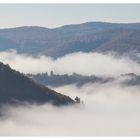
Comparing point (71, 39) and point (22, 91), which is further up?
point (71, 39)

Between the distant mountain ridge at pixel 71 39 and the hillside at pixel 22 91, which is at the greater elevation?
the distant mountain ridge at pixel 71 39

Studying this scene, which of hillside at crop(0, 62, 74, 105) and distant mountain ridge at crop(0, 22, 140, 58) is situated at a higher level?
distant mountain ridge at crop(0, 22, 140, 58)

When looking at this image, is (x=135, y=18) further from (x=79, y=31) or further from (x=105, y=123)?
(x=105, y=123)

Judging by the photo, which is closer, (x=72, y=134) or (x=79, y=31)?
(x=72, y=134)

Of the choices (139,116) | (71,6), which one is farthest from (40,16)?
(139,116)
